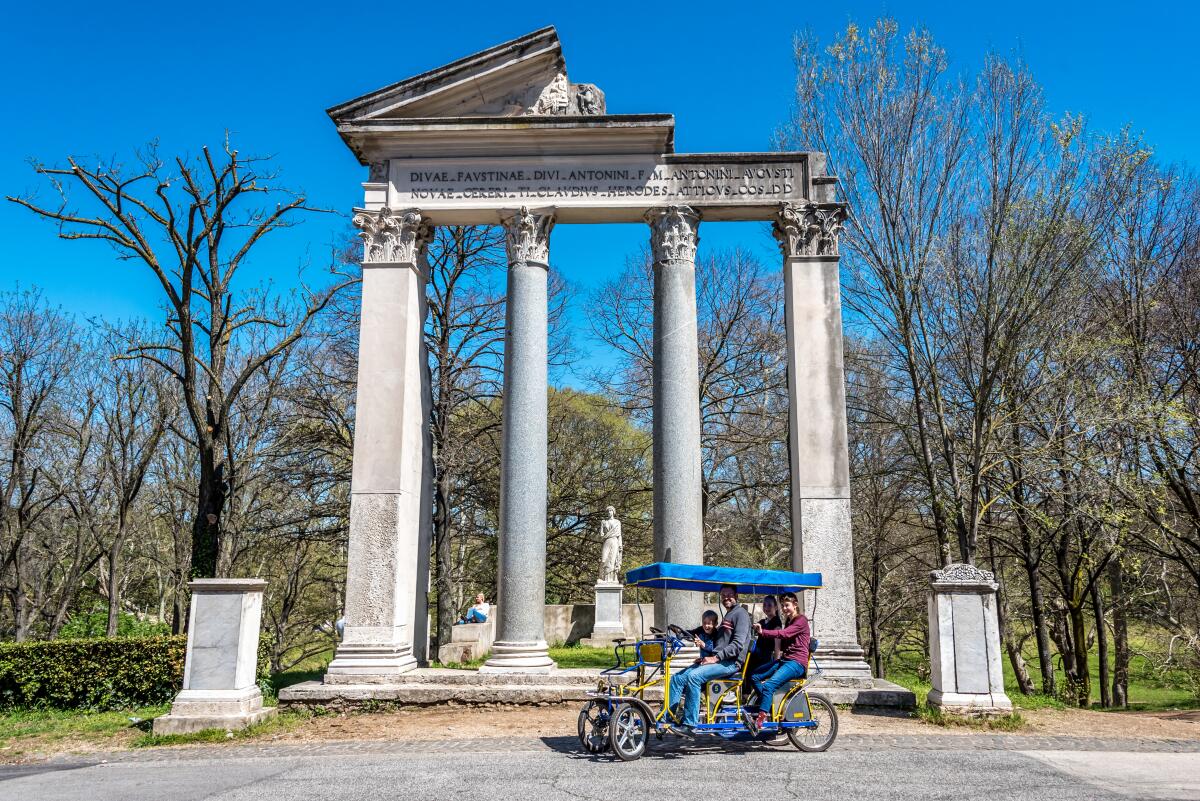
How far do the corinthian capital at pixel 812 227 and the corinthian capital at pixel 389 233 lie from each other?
20.5 feet

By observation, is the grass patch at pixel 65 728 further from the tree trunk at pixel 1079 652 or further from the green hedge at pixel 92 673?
the tree trunk at pixel 1079 652

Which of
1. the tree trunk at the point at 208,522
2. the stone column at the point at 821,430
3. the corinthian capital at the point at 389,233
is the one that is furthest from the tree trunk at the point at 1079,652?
the tree trunk at the point at 208,522

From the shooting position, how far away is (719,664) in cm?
912

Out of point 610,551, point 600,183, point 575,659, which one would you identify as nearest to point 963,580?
point 600,183

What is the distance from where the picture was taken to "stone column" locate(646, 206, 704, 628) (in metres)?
13.1

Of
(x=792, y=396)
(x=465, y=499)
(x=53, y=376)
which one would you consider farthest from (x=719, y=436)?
(x=53, y=376)

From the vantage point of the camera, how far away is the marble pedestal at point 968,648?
11.0m

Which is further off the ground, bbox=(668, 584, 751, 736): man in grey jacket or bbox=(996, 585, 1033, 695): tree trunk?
bbox=(668, 584, 751, 736): man in grey jacket

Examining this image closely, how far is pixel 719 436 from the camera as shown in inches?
968

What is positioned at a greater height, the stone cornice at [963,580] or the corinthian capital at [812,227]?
the corinthian capital at [812,227]

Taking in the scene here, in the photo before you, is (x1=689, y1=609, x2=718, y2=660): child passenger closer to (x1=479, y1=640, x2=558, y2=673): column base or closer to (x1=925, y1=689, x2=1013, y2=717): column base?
(x1=925, y1=689, x2=1013, y2=717): column base

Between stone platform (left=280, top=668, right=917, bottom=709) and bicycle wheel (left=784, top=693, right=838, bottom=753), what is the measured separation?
8.63 ft

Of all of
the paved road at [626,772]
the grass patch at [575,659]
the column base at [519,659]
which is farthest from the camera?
the grass patch at [575,659]

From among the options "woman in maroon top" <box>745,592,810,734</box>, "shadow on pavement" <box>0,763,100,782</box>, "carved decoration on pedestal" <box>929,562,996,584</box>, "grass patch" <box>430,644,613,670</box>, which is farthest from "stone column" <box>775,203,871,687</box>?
"shadow on pavement" <box>0,763,100,782</box>
